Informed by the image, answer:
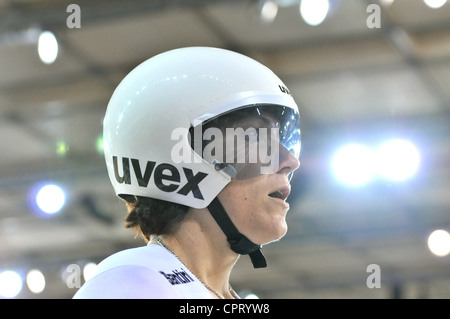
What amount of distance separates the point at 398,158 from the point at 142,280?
5234mm

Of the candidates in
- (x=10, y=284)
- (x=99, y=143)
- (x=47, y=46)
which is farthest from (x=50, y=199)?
(x=47, y=46)

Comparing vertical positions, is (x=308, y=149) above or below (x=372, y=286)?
below

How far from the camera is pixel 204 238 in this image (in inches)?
82.5

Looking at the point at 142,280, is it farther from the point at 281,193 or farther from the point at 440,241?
the point at 440,241

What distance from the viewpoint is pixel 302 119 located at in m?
6.51

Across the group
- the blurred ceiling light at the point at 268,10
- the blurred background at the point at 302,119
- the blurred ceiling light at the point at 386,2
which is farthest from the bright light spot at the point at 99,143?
the blurred ceiling light at the point at 386,2

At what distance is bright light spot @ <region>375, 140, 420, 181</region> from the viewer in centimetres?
665

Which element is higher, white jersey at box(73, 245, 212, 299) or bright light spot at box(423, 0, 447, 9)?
bright light spot at box(423, 0, 447, 9)

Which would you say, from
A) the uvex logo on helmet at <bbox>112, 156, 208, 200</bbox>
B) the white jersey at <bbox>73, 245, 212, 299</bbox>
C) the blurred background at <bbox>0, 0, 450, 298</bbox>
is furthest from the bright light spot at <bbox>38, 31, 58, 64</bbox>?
the white jersey at <bbox>73, 245, 212, 299</bbox>

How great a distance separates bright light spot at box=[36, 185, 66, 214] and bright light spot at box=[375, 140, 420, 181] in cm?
297

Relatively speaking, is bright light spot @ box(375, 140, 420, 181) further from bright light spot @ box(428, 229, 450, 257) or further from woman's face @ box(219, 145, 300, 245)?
woman's face @ box(219, 145, 300, 245)
